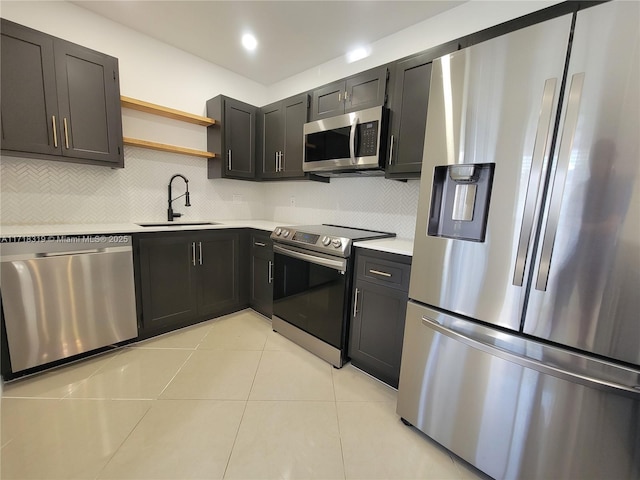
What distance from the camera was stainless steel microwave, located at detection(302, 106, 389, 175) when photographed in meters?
1.94

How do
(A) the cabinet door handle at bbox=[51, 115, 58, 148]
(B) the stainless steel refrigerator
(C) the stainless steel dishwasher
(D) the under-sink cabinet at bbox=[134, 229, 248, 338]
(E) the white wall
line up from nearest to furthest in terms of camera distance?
(B) the stainless steel refrigerator
(C) the stainless steel dishwasher
(A) the cabinet door handle at bbox=[51, 115, 58, 148]
(E) the white wall
(D) the under-sink cabinet at bbox=[134, 229, 248, 338]

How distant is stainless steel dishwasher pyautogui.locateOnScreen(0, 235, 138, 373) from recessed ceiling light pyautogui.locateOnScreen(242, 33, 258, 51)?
2.01 metres

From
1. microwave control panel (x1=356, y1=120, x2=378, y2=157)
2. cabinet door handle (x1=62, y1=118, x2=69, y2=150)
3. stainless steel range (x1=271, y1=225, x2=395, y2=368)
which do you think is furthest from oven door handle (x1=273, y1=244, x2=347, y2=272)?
cabinet door handle (x1=62, y1=118, x2=69, y2=150)

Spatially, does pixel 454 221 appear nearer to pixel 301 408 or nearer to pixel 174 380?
pixel 301 408

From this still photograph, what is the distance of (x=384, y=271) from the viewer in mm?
1720

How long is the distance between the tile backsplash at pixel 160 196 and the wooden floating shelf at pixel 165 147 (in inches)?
5.3

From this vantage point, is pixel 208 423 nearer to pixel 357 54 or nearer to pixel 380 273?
pixel 380 273

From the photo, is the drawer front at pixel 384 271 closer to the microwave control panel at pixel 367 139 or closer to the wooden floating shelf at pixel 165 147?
the microwave control panel at pixel 367 139

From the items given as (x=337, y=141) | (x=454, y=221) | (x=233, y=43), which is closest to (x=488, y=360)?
(x=454, y=221)

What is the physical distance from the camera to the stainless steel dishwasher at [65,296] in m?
1.61

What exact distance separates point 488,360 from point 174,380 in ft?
6.15

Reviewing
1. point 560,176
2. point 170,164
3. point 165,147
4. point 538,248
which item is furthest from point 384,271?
point 170,164

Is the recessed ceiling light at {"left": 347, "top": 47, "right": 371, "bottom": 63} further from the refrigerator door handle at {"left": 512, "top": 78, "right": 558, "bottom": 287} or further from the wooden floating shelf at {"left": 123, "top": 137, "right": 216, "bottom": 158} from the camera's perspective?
the refrigerator door handle at {"left": 512, "top": 78, "right": 558, "bottom": 287}

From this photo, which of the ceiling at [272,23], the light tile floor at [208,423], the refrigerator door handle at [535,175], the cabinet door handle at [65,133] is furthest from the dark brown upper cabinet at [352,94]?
the light tile floor at [208,423]
